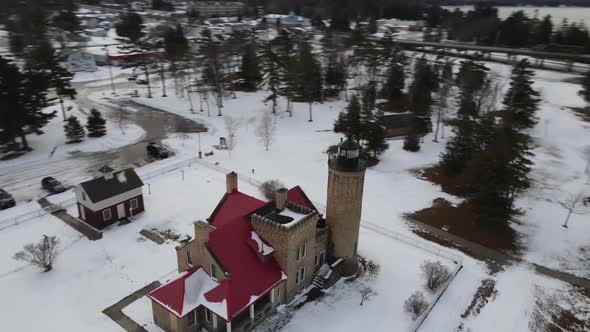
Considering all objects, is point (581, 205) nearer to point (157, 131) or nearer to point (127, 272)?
point (127, 272)

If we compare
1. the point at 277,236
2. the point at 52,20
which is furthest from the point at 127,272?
the point at 52,20

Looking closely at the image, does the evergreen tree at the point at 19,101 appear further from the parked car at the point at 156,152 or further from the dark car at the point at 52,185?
the parked car at the point at 156,152

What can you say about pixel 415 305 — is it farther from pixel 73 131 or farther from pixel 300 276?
pixel 73 131

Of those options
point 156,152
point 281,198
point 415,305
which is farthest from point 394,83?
point 415,305

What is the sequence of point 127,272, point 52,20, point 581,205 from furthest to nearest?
1. point 52,20
2. point 581,205
3. point 127,272

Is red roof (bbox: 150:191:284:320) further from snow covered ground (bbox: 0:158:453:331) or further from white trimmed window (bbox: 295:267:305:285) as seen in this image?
snow covered ground (bbox: 0:158:453:331)

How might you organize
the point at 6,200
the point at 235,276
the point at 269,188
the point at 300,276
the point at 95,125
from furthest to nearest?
the point at 95,125
the point at 269,188
the point at 6,200
the point at 300,276
the point at 235,276

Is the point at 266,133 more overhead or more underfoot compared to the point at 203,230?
more underfoot
